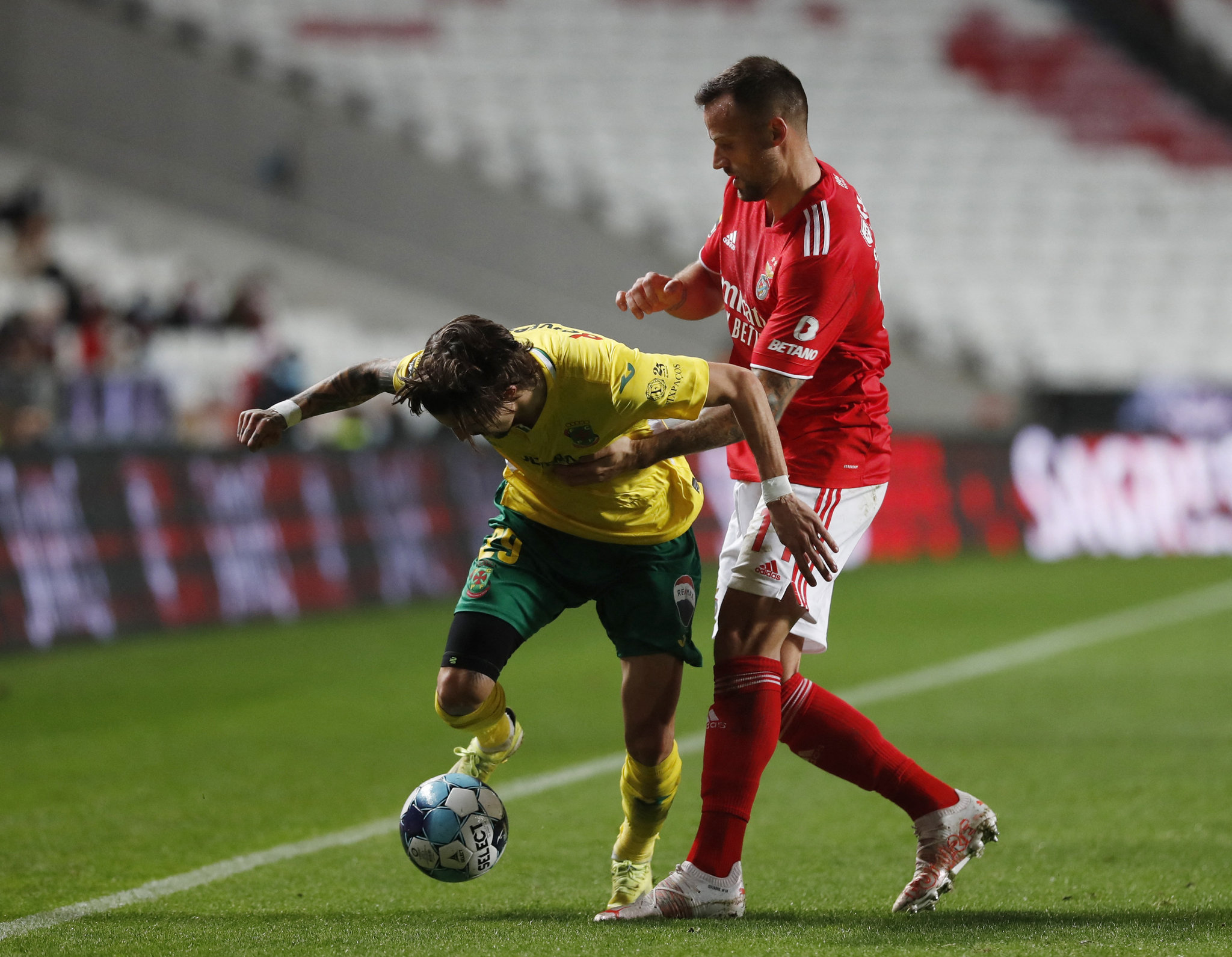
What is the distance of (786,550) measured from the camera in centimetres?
467

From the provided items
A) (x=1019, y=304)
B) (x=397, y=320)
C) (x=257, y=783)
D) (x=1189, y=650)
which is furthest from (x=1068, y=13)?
(x=257, y=783)

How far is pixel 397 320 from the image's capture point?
22.9 metres

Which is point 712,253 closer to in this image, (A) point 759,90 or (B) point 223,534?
(A) point 759,90

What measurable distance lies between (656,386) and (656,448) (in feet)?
0.54

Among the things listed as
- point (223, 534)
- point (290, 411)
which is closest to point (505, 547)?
point (290, 411)

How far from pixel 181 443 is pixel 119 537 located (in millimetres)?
1005

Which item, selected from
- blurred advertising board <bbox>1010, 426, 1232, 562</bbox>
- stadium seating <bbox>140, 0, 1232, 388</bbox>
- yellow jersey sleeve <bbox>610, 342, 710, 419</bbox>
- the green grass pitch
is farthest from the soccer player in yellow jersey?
stadium seating <bbox>140, 0, 1232, 388</bbox>

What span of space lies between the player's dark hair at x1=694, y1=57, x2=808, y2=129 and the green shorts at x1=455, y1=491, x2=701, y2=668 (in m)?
1.24

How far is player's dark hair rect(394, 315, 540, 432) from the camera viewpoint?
4148 millimetres

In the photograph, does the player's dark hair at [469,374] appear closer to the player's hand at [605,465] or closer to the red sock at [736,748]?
the player's hand at [605,465]

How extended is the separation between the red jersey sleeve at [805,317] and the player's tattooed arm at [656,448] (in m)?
0.14

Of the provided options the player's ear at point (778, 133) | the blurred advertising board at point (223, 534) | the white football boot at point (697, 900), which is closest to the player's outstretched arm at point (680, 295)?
the player's ear at point (778, 133)

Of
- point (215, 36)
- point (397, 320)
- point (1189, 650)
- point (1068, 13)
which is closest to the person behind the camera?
point (1189, 650)

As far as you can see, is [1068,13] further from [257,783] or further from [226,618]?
[257,783]
